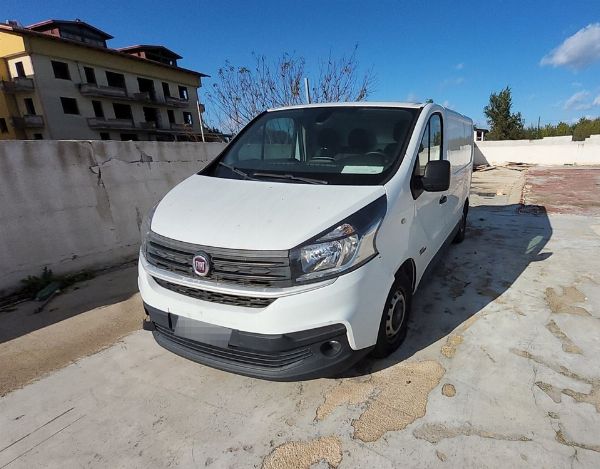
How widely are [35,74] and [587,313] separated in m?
A: 39.8

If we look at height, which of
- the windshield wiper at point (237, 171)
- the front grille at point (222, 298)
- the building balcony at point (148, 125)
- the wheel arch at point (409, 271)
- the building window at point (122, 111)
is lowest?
the wheel arch at point (409, 271)

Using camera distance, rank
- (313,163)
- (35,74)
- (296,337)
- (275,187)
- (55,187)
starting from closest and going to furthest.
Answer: (296,337)
(275,187)
(313,163)
(55,187)
(35,74)

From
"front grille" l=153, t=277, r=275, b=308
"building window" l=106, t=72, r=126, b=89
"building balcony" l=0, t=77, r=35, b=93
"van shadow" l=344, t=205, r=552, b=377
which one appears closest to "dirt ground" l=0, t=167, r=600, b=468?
"van shadow" l=344, t=205, r=552, b=377

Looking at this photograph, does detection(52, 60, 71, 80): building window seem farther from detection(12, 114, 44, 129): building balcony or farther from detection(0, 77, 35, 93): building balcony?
detection(12, 114, 44, 129): building balcony

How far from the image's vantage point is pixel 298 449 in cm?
189

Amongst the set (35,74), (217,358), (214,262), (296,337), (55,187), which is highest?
(35,74)

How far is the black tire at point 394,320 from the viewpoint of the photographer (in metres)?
2.30

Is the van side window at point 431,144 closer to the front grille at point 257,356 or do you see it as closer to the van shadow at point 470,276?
the van shadow at point 470,276

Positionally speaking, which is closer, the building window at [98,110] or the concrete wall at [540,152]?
the concrete wall at [540,152]

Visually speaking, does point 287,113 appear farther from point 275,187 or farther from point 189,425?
point 189,425

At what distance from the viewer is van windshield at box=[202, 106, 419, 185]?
2.54 meters

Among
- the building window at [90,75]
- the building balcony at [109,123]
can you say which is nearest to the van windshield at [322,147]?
the building balcony at [109,123]

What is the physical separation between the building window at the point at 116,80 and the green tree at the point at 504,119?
40913 millimetres

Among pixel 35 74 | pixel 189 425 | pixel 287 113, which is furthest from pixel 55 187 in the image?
pixel 35 74
